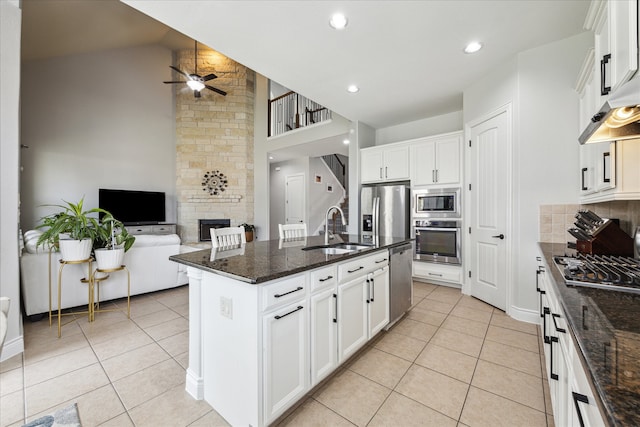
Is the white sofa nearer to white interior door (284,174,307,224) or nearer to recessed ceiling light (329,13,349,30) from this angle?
recessed ceiling light (329,13,349,30)

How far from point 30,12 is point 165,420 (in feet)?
19.8

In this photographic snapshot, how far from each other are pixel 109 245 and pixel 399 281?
314 centimetres

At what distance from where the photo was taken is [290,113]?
6.62 metres

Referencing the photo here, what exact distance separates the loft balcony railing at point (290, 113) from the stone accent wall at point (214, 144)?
623 mm

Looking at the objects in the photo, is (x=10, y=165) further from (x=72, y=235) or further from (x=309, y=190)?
(x=309, y=190)

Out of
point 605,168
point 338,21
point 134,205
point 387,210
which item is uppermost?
point 338,21

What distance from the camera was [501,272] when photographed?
298 centimetres

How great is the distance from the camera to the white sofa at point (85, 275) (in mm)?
2666

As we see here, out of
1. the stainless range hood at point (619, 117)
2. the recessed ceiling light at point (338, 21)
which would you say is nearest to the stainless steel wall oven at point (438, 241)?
the stainless range hood at point (619, 117)

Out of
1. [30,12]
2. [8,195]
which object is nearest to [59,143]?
[30,12]

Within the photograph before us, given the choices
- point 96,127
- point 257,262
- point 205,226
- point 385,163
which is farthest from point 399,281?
point 96,127

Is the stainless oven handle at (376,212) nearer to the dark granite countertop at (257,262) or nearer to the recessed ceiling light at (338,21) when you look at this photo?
the dark granite countertop at (257,262)

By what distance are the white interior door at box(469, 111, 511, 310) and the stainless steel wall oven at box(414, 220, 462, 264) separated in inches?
11.2

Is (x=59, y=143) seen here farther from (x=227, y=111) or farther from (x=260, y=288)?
(x=260, y=288)
